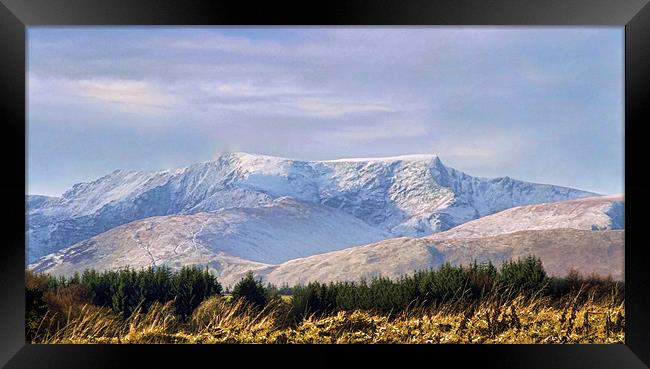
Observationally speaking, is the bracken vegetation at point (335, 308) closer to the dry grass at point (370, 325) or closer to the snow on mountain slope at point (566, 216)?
the dry grass at point (370, 325)

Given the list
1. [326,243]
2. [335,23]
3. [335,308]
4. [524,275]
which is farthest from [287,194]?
[335,23]

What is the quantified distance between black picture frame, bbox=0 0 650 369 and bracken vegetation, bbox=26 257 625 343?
1574 millimetres

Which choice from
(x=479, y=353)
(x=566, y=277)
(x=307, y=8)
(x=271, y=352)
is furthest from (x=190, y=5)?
(x=566, y=277)

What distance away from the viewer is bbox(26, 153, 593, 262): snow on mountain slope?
16.0 metres

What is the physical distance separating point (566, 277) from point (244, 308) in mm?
4066

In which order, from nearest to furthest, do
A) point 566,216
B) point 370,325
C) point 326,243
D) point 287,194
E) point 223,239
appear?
point 370,325
point 566,216
point 223,239
point 287,194
point 326,243

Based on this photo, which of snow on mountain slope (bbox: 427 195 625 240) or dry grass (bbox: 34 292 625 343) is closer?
dry grass (bbox: 34 292 625 343)

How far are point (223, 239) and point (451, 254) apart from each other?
20.1 feet

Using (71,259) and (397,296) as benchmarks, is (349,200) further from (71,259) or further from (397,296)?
(397,296)

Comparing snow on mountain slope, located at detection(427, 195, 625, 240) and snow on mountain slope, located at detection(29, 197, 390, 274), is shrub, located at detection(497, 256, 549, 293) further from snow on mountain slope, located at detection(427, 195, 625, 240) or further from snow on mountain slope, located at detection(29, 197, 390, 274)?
snow on mountain slope, located at detection(29, 197, 390, 274)

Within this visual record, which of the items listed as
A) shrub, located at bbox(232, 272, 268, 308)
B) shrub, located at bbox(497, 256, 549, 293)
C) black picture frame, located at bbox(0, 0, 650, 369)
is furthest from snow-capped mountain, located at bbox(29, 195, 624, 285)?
black picture frame, located at bbox(0, 0, 650, 369)

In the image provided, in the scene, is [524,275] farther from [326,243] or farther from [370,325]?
[326,243]

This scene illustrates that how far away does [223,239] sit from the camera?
55.7 ft

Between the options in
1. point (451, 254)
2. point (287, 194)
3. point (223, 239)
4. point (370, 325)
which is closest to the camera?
point (370, 325)
